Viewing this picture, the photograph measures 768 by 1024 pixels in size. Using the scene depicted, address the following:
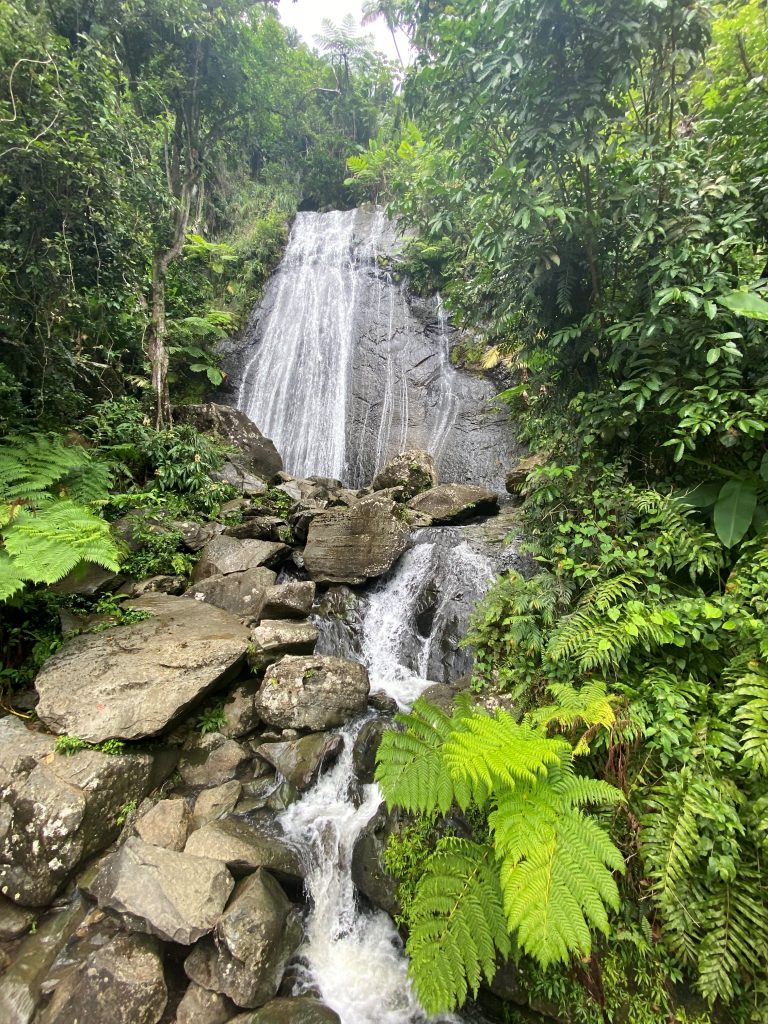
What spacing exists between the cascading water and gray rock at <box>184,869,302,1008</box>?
0.74 feet

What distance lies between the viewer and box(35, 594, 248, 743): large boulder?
3.69m

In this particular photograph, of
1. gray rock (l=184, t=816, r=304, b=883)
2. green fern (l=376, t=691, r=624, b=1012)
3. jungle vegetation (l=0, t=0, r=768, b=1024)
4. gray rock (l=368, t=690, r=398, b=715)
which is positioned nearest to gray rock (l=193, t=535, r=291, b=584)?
jungle vegetation (l=0, t=0, r=768, b=1024)

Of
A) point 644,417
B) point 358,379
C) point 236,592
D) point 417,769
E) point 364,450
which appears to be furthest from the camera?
point 358,379

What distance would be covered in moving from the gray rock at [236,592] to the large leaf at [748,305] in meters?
5.49

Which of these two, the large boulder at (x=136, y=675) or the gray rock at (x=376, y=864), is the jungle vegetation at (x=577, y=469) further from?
the large boulder at (x=136, y=675)

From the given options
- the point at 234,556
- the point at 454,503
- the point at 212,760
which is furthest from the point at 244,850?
the point at 454,503

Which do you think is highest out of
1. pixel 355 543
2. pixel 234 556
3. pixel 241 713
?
pixel 355 543

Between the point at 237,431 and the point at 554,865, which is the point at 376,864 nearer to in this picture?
the point at 554,865

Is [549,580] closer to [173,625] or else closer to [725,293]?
[725,293]

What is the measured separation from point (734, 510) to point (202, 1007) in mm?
4663

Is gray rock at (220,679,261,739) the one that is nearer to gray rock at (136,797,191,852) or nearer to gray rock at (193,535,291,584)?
gray rock at (136,797,191,852)

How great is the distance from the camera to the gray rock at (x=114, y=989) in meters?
2.45

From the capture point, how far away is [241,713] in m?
4.36

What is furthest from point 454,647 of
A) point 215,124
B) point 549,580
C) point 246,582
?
point 215,124
